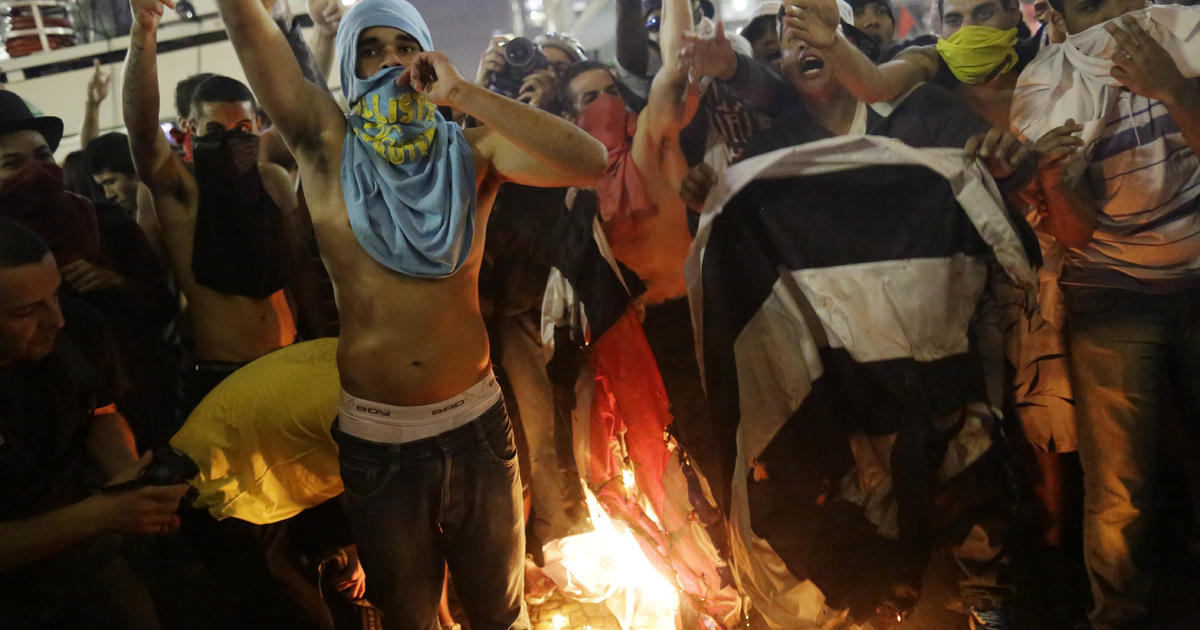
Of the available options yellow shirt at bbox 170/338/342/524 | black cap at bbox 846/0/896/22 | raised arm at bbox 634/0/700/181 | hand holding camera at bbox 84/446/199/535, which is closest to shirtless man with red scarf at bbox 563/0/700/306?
raised arm at bbox 634/0/700/181

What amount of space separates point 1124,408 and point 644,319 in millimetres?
1534

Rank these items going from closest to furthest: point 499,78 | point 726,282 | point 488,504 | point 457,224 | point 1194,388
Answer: point 457,224, point 488,504, point 1194,388, point 726,282, point 499,78

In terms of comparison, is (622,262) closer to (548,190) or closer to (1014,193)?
(548,190)

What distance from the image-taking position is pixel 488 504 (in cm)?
→ 200

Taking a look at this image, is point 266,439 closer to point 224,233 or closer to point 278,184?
point 224,233

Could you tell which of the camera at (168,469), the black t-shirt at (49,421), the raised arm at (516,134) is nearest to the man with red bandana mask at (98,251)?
the black t-shirt at (49,421)

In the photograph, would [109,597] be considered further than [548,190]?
No

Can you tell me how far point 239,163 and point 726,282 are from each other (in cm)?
174

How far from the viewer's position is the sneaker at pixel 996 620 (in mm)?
2428

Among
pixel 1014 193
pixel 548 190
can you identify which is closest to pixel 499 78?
pixel 548 190

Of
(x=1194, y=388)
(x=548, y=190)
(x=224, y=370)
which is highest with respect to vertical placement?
(x=548, y=190)

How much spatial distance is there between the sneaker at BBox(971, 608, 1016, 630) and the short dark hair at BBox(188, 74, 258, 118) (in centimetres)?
311

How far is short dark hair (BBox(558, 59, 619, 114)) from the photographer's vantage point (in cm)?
265

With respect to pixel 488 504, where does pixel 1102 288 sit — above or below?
above
